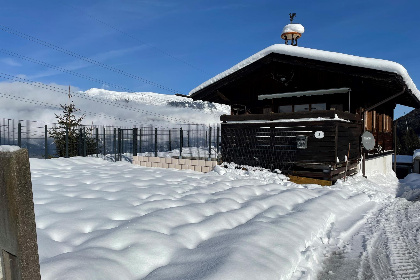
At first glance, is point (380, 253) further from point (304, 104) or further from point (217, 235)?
point (304, 104)

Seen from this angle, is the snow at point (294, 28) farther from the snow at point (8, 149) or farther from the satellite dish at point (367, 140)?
the snow at point (8, 149)

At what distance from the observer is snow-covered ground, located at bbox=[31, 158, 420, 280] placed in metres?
3.27

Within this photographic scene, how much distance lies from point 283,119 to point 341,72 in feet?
9.11

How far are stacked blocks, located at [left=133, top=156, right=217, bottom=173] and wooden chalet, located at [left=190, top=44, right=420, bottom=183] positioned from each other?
85cm

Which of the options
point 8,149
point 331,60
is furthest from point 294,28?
point 8,149

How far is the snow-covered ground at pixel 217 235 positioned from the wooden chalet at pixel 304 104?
3.03 metres

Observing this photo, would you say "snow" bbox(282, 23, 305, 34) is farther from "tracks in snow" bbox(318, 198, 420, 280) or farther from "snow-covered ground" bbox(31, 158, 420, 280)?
"tracks in snow" bbox(318, 198, 420, 280)

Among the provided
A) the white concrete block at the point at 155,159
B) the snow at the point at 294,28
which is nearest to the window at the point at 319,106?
the snow at the point at 294,28

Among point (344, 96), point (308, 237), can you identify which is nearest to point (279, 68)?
point (344, 96)

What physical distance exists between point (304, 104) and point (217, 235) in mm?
10635

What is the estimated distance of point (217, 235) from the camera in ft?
14.3

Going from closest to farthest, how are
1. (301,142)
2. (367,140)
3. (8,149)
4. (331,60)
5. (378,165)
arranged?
(8,149), (301,142), (331,60), (367,140), (378,165)

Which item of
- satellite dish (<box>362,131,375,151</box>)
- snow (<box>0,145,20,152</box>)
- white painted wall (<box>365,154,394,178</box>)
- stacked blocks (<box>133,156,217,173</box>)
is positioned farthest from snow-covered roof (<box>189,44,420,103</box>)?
snow (<box>0,145,20,152</box>)

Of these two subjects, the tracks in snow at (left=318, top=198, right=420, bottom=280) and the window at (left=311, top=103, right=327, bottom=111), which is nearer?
the tracks in snow at (left=318, top=198, right=420, bottom=280)
